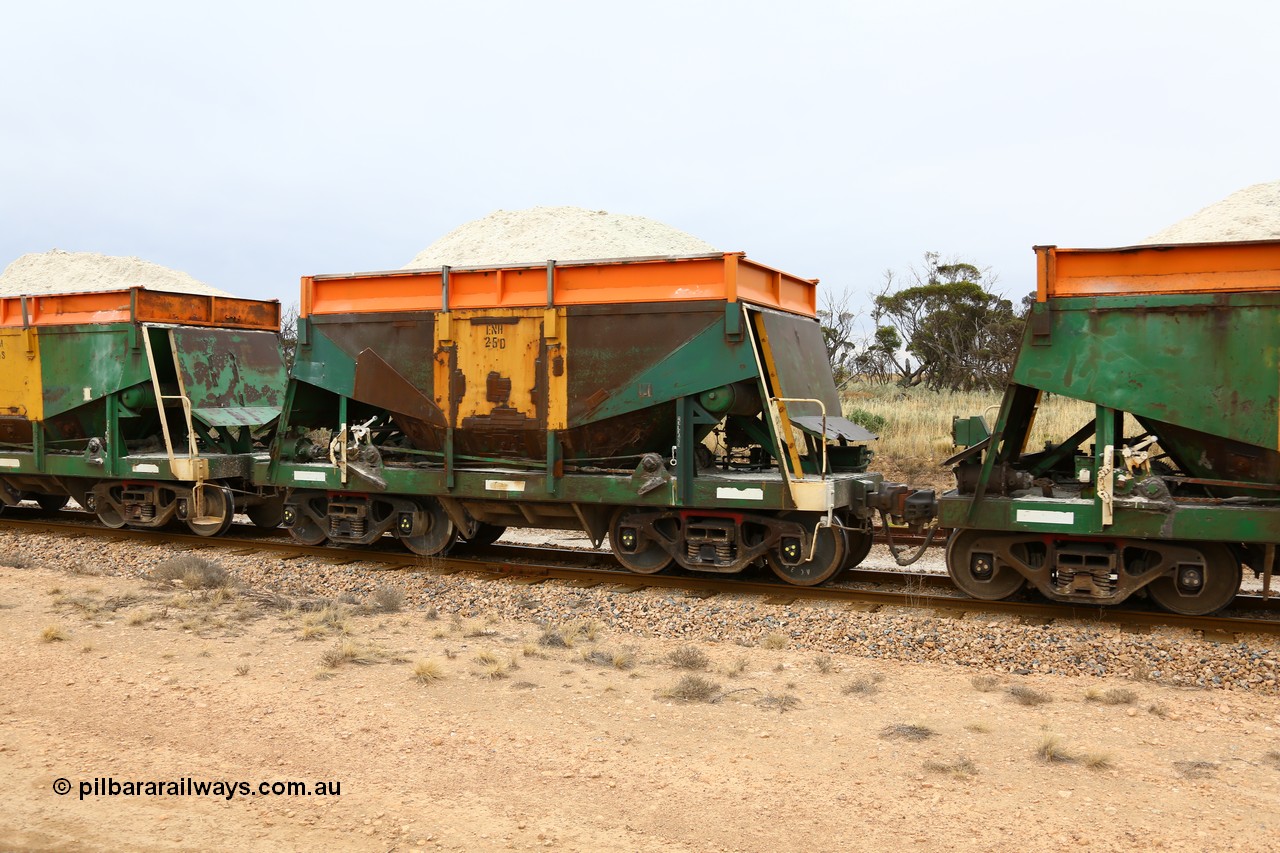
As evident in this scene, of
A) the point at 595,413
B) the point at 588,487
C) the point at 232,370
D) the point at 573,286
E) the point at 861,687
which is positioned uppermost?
the point at 573,286

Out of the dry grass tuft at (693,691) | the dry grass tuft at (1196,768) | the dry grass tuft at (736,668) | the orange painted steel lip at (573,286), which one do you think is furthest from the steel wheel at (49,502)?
the dry grass tuft at (1196,768)

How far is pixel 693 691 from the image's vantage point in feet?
20.0

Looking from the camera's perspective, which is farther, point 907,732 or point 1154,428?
point 1154,428

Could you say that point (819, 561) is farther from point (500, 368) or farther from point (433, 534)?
point (433, 534)

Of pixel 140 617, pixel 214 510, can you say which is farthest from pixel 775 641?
pixel 214 510

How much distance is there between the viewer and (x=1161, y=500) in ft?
25.5

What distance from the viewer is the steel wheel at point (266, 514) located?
13.8 m

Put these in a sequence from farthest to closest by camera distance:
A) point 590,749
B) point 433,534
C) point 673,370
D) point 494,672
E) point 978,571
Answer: point 433,534
point 673,370
point 978,571
point 494,672
point 590,749

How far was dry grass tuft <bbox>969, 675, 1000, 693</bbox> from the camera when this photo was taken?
6324 mm

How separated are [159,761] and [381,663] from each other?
76.8 inches

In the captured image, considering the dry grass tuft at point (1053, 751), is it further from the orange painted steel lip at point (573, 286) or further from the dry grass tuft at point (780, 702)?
the orange painted steel lip at point (573, 286)

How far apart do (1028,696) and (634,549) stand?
4.70m

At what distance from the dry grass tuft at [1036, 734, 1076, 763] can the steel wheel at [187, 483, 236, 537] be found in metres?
10.3

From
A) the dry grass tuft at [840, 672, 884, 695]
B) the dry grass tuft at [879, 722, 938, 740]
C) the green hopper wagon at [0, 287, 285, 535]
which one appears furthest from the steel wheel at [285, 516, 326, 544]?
the dry grass tuft at [879, 722, 938, 740]
